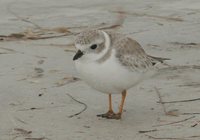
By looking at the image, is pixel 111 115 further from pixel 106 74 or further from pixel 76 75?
pixel 76 75

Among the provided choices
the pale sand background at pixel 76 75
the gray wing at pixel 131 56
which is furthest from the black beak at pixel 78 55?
the pale sand background at pixel 76 75

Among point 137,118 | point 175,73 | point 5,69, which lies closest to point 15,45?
point 5,69

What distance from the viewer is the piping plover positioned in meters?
5.96

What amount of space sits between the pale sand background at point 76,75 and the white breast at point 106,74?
14.6 inches

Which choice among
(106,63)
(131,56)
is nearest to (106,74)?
(106,63)

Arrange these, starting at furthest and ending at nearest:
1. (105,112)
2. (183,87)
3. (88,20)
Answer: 1. (88,20)
2. (183,87)
3. (105,112)

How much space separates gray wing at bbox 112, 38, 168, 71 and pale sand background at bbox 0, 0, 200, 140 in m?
0.42

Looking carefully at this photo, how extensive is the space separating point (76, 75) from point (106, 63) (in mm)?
1628

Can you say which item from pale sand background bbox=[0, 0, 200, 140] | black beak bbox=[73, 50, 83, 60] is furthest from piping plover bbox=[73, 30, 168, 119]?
pale sand background bbox=[0, 0, 200, 140]

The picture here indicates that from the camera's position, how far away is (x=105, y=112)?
6496mm

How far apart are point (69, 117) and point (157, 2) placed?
5197 millimetres

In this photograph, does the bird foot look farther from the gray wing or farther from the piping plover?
the gray wing

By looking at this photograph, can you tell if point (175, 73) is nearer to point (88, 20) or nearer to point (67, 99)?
point (67, 99)

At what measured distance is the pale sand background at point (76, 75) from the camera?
19.3ft
